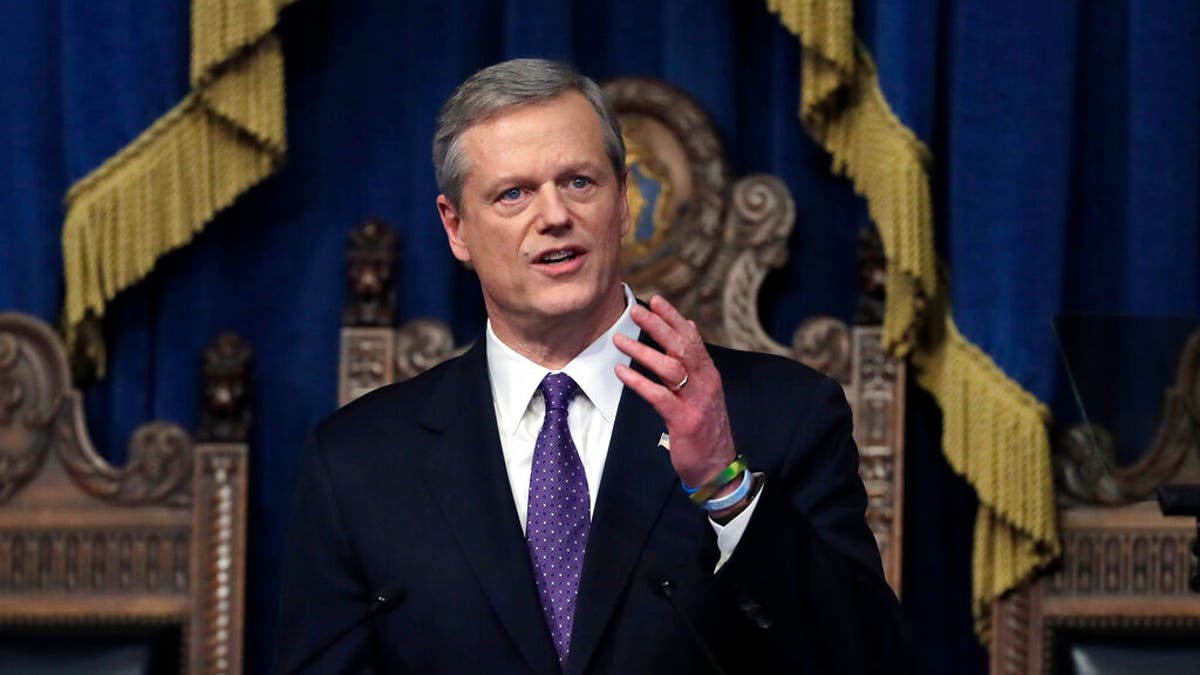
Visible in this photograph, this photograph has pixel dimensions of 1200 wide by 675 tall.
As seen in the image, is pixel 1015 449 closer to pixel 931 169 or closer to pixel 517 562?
pixel 931 169

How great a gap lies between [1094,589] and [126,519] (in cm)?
158

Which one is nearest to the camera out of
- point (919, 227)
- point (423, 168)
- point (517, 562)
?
point (517, 562)

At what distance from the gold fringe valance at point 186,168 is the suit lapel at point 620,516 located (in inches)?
49.1

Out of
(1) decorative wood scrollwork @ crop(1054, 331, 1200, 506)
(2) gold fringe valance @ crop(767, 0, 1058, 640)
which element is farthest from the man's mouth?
(2) gold fringe valance @ crop(767, 0, 1058, 640)

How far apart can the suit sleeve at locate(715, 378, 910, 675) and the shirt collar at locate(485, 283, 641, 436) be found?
22 centimetres

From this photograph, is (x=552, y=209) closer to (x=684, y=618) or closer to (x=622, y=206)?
(x=622, y=206)

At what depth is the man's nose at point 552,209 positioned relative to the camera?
1.92 meters

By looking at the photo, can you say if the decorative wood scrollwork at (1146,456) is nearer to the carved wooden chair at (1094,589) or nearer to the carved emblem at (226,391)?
the carved wooden chair at (1094,589)

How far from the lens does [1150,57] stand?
9.77ft

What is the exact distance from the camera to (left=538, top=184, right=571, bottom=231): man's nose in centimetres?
192

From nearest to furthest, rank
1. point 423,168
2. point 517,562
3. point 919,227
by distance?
point 517,562, point 919,227, point 423,168

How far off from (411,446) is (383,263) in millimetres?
1010

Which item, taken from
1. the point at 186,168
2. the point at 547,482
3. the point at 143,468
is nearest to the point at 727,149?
the point at 186,168

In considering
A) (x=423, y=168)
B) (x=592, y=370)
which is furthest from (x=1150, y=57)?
(x=592, y=370)
